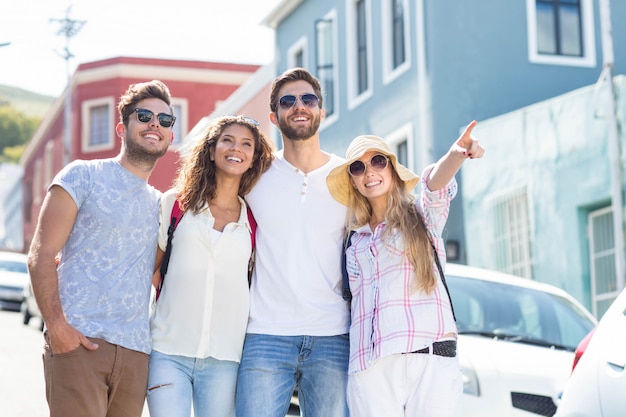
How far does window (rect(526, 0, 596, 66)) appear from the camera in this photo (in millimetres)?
19812

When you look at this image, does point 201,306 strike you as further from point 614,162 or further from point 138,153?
point 614,162

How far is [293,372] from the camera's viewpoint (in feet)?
17.3

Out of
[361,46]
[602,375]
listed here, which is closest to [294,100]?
[602,375]

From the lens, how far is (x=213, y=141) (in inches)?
218

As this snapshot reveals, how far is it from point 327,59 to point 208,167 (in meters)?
18.7

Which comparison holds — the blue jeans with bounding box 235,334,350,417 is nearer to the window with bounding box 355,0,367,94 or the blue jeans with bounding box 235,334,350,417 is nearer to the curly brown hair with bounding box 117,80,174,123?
the curly brown hair with bounding box 117,80,174,123

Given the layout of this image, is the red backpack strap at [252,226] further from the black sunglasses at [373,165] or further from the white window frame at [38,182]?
the white window frame at [38,182]

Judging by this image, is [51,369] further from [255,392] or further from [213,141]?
[213,141]

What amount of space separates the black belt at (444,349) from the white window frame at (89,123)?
112 feet

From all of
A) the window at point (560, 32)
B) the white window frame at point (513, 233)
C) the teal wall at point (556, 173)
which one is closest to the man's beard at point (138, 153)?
the teal wall at point (556, 173)

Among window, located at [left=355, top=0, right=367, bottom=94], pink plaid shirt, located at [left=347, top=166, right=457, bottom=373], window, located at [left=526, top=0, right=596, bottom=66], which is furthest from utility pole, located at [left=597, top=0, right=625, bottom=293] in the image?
pink plaid shirt, located at [left=347, top=166, right=457, bottom=373]

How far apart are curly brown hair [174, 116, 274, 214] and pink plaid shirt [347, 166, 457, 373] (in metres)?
Answer: 0.75

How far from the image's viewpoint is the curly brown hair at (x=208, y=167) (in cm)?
543

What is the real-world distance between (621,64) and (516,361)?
45.3 ft
